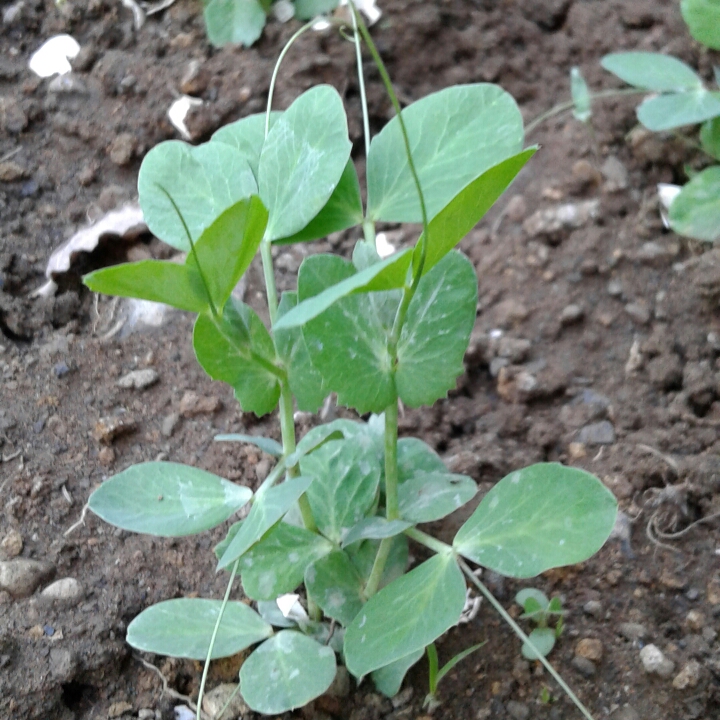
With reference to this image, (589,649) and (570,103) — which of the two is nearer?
(589,649)

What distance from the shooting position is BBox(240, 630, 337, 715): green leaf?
2.47 ft

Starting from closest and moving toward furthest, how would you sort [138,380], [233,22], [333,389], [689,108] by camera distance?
[333,389] < [138,380] < [689,108] < [233,22]

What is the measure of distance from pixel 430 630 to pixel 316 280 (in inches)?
12.9

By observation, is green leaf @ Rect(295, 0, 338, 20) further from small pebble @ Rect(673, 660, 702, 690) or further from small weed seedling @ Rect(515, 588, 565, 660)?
small pebble @ Rect(673, 660, 702, 690)

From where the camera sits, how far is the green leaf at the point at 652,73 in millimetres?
1338

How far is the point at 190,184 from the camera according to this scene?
81cm

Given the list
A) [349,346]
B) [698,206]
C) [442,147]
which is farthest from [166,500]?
[698,206]

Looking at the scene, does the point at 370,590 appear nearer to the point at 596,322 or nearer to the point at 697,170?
the point at 596,322

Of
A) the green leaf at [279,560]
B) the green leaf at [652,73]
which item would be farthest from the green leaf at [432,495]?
the green leaf at [652,73]

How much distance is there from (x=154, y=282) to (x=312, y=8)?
3.88ft

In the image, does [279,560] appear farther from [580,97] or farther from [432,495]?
[580,97]

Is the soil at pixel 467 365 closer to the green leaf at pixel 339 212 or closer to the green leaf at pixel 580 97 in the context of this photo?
the green leaf at pixel 580 97

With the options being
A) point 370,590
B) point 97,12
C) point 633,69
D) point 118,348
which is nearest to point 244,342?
point 370,590

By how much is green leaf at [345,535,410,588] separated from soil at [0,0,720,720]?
11 cm
